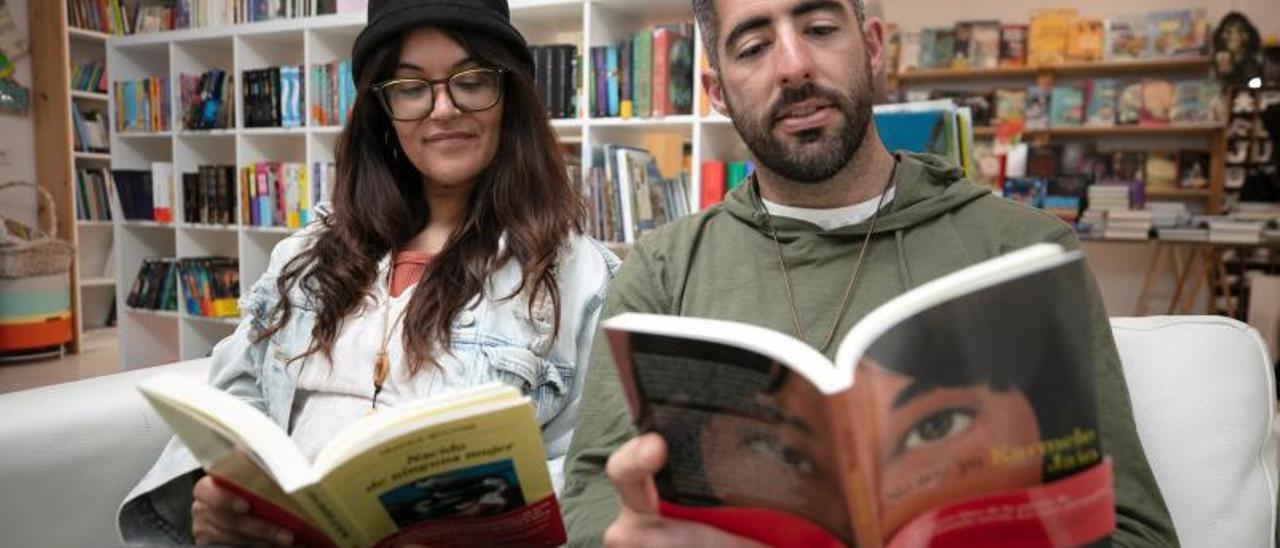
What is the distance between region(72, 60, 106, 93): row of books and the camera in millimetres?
5824

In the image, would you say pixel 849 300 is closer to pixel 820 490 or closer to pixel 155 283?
pixel 820 490

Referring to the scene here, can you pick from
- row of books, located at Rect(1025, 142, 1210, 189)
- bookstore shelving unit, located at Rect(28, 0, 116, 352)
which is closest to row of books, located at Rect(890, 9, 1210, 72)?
row of books, located at Rect(1025, 142, 1210, 189)

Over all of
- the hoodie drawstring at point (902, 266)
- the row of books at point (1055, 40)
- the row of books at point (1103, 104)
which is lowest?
the hoodie drawstring at point (902, 266)

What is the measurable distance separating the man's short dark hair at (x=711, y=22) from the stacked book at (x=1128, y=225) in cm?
412

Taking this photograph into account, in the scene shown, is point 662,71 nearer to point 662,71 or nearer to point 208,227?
point 662,71

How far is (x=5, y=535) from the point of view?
1198 millimetres

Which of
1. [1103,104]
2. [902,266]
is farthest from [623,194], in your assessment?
[1103,104]

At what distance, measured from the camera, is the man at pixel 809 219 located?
1.08 m

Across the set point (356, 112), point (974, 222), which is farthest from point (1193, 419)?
point (356, 112)

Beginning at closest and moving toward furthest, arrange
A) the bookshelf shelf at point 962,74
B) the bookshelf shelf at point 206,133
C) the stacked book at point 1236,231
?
1. the bookshelf shelf at point 206,133
2. the stacked book at point 1236,231
3. the bookshelf shelf at point 962,74

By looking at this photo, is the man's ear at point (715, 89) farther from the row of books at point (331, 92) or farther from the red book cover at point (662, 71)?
the row of books at point (331, 92)

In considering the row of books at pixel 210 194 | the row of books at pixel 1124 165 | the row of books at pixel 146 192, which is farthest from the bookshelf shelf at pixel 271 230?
the row of books at pixel 1124 165

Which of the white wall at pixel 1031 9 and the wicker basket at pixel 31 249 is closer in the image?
the wicker basket at pixel 31 249

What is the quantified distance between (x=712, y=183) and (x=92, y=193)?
16.2 feet
